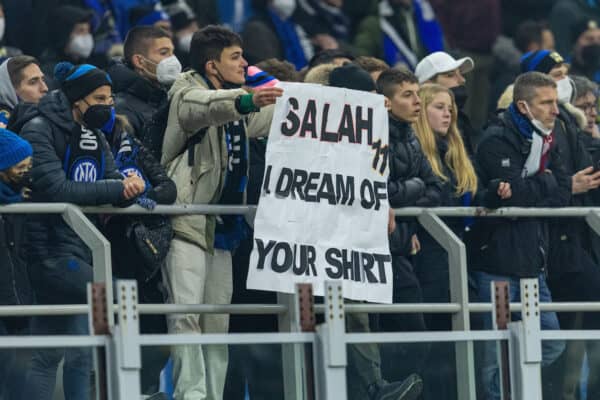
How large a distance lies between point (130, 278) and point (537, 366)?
7.53 feet

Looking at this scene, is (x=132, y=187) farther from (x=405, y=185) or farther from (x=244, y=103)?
(x=405, y=185)

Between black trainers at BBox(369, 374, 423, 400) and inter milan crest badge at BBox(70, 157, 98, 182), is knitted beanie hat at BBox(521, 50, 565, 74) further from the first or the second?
inter milan crest badge at BBox(70, 157, 98, 182)

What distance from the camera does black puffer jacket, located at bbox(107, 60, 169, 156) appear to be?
12305 millimetres

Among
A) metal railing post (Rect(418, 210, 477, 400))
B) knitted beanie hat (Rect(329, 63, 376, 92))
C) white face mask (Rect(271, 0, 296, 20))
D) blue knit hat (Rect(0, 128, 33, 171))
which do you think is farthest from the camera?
white face mask (Rect(271, 0, 296, 20))

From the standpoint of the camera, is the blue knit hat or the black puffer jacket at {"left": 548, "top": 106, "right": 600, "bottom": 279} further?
the black puffer jacket at {"left": 548, "top": 106, "right": 600, "bottom": 279}

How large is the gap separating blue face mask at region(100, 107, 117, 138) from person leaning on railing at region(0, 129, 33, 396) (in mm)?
564

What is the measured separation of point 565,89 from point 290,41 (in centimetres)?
329

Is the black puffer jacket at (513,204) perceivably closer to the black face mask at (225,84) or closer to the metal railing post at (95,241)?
the black face mask at (225,84)

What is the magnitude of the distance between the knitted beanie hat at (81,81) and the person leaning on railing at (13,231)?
0.52m

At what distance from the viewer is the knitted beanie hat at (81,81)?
11.4 metres

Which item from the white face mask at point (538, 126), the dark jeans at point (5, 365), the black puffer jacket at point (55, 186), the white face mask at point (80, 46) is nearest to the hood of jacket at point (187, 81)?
the black puffer jacket at point (55, 186)

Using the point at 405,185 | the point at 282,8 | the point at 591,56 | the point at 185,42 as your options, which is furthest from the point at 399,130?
the point at 591,56

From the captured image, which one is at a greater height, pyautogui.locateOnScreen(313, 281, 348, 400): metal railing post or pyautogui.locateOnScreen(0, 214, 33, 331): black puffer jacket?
pyautogui.locateOnScreen(0, 214, 33, 331): black puffer jacket

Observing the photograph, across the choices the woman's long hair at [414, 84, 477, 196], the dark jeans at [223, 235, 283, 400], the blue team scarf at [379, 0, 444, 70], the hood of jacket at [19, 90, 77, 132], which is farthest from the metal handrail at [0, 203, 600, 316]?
the blue team scarf at [379, 0, 444, 70]
